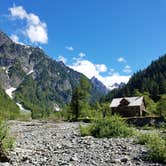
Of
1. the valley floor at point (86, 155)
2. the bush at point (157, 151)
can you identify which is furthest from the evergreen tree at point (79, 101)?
the bush at point (157, 151)

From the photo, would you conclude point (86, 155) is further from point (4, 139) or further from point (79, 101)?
point (79, 101)

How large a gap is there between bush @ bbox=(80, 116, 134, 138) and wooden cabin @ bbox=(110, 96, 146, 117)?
89.6m

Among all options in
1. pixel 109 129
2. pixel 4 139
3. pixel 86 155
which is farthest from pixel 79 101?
pixel 86 155

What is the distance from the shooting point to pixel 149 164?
62.5 feet

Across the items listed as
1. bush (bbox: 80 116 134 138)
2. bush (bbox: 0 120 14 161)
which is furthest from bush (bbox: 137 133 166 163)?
bush (bbox: 80 116 134 138)

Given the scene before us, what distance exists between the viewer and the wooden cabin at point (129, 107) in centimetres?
12134

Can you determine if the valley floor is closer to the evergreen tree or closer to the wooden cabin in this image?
the evergreen tree

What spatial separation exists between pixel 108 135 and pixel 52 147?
21.3 feet

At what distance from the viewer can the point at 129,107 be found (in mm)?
123062

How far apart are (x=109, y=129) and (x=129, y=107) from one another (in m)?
93.1

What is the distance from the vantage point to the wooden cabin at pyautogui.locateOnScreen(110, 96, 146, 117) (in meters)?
121

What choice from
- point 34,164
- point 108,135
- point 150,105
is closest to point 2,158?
point 34,164

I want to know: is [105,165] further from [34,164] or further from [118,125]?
[118,125]

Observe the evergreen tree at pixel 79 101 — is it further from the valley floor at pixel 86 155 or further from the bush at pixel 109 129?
the valley floor at pixel 86 155
